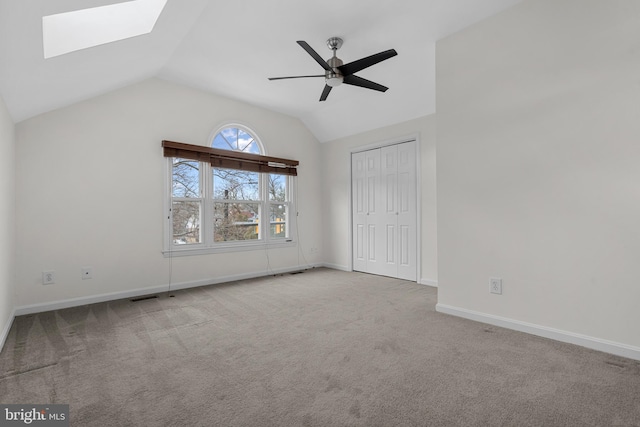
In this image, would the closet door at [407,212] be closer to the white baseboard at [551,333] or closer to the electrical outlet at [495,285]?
the white baseboard at [551,333]

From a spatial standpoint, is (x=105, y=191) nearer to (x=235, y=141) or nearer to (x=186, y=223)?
(x=186, y=223)

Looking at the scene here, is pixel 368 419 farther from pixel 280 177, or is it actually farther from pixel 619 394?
pixel 280 177

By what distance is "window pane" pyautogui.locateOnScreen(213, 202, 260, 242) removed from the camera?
4.59m

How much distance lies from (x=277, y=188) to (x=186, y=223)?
1.65 meters

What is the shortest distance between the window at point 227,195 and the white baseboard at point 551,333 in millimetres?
3063

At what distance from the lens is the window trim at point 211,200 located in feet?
13.3

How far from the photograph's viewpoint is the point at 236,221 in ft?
15.8

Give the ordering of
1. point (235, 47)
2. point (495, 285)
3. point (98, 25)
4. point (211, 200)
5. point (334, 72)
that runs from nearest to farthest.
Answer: point (98, 25) < point (495, 285) < point (334, 72) < point (235, 47) < point (211, 200)

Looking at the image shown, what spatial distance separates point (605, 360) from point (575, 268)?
0.64 m

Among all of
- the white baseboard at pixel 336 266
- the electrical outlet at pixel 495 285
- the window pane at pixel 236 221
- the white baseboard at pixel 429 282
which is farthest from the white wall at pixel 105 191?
the electrical outlet at pixel 495 285

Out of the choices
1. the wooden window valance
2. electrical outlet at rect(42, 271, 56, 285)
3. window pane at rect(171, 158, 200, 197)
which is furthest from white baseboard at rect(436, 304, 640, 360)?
electrical outlet at rect(42, 271, 56, 285)

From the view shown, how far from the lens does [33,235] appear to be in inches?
126

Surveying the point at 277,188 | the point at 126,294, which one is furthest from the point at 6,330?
the point at 277,188

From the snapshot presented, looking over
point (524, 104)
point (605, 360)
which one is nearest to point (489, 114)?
point (524, 104)
